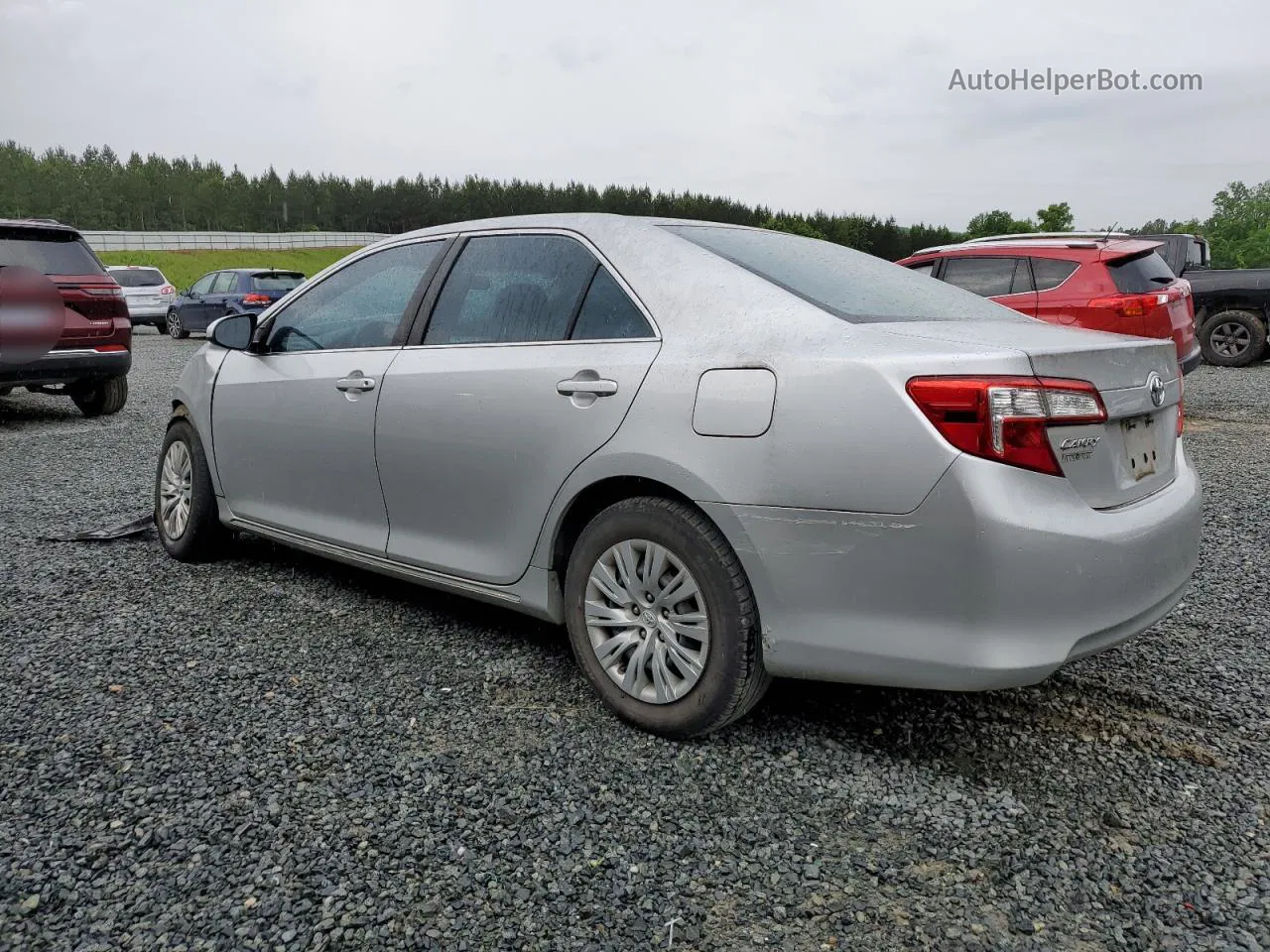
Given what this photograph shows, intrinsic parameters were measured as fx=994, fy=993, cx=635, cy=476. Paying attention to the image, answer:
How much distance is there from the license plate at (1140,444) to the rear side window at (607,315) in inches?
52.7

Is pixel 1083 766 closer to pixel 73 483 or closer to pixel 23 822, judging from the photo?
pixel 23 822

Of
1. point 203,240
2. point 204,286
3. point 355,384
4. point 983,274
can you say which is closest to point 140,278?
point 204,286

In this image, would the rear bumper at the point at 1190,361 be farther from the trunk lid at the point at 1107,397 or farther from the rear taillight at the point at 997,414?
the rear taillight at the point at 997,414

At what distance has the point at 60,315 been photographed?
9.17m

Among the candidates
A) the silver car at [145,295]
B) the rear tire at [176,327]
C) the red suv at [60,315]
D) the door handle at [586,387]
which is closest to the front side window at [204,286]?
the rear tire at [176,327]

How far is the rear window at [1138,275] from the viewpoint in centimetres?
851

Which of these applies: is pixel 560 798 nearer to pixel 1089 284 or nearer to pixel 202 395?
pixel 202 395

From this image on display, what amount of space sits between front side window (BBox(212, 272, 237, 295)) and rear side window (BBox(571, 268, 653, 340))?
19558 millimetres

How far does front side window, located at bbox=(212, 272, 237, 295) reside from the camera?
68.1 feet

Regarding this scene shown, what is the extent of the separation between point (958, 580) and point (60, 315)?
9.29 m

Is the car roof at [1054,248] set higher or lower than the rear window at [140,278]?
higher

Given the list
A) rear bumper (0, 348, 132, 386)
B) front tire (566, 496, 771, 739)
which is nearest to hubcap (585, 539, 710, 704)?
front tire (566, 496, 771, 739)

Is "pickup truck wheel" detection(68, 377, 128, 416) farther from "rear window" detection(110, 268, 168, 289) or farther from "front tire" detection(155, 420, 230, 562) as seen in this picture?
"rear window" detection(110, 268, 168, 289)

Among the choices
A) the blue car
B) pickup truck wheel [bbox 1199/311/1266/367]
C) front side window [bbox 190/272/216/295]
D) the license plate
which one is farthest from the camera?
front side window [bbox 190/272/216/295]
